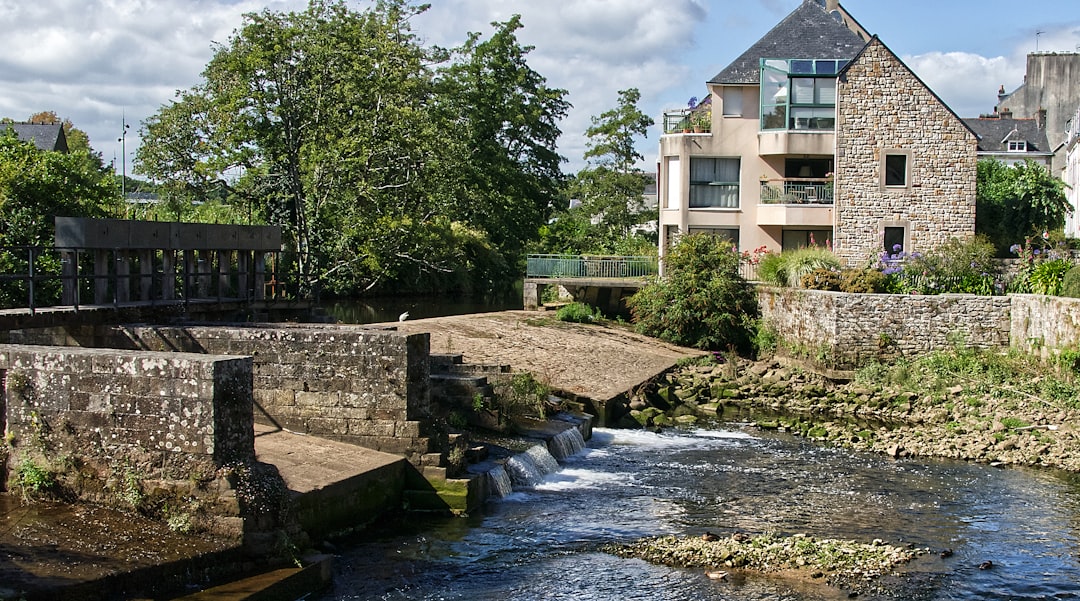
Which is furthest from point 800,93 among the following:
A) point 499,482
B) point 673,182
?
point 499,482

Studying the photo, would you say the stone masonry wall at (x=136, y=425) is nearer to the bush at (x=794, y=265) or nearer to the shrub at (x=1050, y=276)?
the shrub at (x=1050, y=276)

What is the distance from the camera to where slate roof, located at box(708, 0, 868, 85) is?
39656 millimetres

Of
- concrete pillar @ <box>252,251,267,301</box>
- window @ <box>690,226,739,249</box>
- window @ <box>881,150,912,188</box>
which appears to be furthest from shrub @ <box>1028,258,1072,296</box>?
concrete pillar @ <box>252,251,267,301</box>

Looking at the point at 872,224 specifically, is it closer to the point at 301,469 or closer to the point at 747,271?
the point at 747,271

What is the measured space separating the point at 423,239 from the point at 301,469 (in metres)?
24.6

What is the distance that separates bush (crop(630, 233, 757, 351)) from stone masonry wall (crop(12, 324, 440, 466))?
17.4m

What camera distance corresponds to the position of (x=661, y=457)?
20.1m

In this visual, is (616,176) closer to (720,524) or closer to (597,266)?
(597,266)

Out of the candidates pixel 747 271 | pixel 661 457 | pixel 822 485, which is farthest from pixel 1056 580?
pixel 747 271

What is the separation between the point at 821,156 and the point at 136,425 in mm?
31837

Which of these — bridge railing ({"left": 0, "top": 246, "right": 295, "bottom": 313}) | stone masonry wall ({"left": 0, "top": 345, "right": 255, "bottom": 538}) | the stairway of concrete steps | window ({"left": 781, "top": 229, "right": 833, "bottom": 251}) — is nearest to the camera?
stone masonry wall ({"left": 0, "top": 345, "right": 255, "bottom": 538})

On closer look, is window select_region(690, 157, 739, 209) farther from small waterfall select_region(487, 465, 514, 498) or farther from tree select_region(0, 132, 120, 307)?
small waterfall select_region(487, 465, 514, 498)

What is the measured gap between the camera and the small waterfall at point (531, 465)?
17.4m

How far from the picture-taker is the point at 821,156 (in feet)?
128
